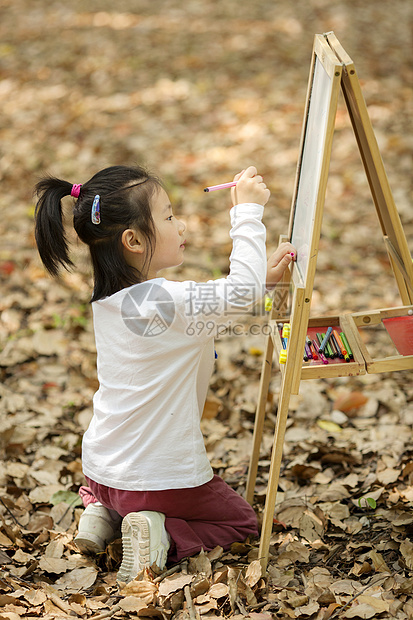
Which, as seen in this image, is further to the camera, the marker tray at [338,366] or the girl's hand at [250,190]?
the girl's hand at [250,190]

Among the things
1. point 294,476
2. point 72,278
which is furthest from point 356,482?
point 72,278

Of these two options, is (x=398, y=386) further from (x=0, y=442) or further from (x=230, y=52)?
(x=230, y=52)

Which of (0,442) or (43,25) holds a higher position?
(43,25)

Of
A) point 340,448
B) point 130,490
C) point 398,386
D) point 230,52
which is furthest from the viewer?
point 230,52

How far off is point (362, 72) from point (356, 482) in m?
5.57

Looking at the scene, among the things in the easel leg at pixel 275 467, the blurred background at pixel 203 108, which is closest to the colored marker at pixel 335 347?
the easel leg at pixel 275 467

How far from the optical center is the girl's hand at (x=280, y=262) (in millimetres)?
2121

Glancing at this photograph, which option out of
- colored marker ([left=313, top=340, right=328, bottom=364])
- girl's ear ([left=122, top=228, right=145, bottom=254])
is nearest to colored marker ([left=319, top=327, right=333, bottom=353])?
colored marker ([left=313, top=340, right=328, bottom=364])

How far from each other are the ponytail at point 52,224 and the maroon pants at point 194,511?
2.53 feet

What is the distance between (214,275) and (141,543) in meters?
2.40

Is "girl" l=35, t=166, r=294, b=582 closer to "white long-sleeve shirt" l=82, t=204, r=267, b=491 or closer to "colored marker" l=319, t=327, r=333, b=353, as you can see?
"white long-sleeve shirt" l=82, t=204, r=267, b=491

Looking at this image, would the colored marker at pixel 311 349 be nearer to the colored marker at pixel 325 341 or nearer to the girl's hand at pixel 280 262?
the colored marker at pixel 325 341

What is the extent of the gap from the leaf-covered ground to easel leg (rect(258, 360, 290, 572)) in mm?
73

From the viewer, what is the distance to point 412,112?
242 inches
